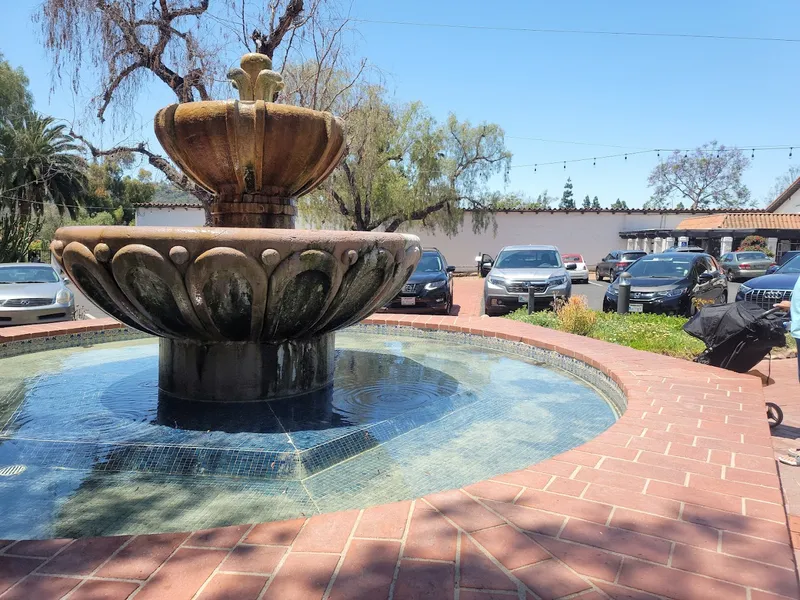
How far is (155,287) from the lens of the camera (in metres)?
3.43

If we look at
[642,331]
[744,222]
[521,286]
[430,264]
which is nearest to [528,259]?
[521,286]

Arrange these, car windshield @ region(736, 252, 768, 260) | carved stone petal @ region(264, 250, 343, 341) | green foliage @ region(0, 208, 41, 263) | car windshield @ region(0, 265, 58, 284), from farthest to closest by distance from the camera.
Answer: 1. car windshield @ region(736, 252, 768, 260)
2. green foliage @ region(0, 208, 41, 263)
3. car windshield @ region(0, 265, 58, 284)
4. carved stone petal @ region(264, 250, 343, 341)

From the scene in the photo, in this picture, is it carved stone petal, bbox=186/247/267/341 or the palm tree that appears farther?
the palm tree

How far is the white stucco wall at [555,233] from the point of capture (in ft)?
105

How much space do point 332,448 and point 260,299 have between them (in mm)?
964

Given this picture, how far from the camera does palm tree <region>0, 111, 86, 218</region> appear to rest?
32369 millimetres

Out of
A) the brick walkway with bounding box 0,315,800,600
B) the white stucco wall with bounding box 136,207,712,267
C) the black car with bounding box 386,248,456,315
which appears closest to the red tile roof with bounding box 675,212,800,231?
the white stucco wall with bounding box 136,207,712,267

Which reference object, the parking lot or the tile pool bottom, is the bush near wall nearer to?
the tile pool bottom

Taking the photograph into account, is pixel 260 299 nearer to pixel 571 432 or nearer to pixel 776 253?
pixel 571 432

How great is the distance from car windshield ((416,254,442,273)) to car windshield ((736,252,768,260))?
2031cm

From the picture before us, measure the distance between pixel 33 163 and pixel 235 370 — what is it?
121ft

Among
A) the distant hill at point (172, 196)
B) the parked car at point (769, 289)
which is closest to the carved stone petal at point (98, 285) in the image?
the parked car at point (769, 289)

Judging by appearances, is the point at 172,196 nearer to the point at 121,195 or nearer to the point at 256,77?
the point at 121,195

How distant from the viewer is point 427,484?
294 centimetres
